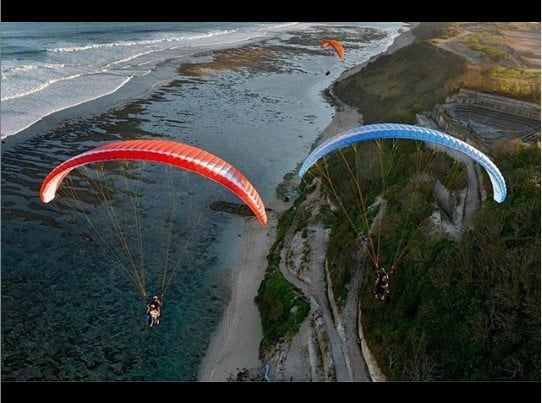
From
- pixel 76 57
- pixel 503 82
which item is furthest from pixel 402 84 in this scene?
pixel 76 57

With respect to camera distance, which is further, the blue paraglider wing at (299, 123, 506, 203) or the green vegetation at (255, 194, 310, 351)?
the green vegetation at (255, 194, 310, 351)

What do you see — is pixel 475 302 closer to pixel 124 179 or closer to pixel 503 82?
pixel 124 179

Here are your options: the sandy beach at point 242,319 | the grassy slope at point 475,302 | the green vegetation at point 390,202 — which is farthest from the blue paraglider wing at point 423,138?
the sandy beach at point 242,319

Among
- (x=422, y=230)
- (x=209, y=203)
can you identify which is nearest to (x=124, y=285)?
(x=209, y=203)

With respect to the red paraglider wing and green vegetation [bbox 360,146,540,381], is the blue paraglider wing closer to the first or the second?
green vegetation [bbox 360,146,540,381]

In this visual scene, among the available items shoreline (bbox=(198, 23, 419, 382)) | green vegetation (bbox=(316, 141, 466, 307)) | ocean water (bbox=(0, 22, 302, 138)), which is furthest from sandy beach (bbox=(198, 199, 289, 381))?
ocean water (bbox=(0, 22, 302, 138))

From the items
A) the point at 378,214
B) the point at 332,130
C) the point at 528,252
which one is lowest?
the point at 332,130
